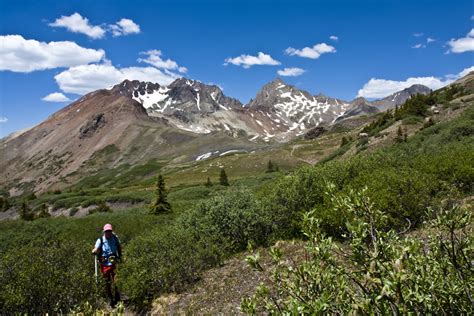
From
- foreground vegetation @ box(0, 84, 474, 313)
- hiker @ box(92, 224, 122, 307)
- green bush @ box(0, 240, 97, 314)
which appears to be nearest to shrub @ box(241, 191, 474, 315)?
foreground vegetation @ box(0, 84, 474, 313)

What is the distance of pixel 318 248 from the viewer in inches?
154

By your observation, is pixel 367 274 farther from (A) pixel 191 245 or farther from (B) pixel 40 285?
(A) pixel 191 245

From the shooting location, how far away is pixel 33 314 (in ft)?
42.6

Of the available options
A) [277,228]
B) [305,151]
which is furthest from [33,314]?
[305,151]

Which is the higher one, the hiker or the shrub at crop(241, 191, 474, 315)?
the shrub at crop(241, 191, 474, 315)

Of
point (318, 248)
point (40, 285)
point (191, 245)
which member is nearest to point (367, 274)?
point (318, 248)

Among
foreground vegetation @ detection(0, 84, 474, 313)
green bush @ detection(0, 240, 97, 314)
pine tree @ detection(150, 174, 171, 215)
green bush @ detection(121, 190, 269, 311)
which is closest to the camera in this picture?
foreground vegetation @ detection(0, 84, 474, 313)

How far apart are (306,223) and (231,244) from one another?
51.7 feet

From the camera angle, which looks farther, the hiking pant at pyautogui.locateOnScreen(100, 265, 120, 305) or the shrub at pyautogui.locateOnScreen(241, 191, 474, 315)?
the hiking pant at pyautogui.locateOnScreen(100, 265, 120, 305)

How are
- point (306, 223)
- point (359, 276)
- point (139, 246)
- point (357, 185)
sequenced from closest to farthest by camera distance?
point (359, 276) → point (306, 223) → point (139, 246) → point (357, 185)

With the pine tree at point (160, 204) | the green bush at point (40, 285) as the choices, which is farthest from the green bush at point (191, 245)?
the pine tree at point (160, 204)

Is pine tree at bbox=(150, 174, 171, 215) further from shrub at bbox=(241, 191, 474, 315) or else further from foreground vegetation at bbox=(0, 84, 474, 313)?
shrub at bbox=(241, 191, 474, 315)

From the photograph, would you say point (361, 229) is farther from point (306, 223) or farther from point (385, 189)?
point (385, 189)

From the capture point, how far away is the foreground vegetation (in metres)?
3.79
